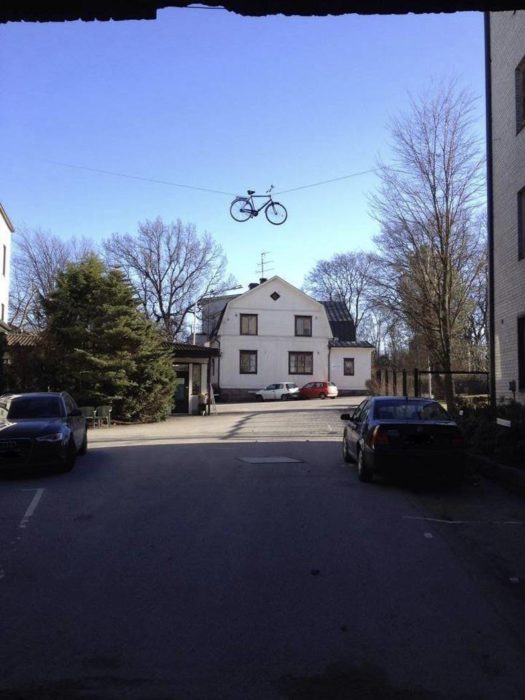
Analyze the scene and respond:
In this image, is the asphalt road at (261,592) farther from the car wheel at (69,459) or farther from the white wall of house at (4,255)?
the white wall of house at (4,255)

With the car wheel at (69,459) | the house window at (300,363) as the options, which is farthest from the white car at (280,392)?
the car wheel at (69,459)

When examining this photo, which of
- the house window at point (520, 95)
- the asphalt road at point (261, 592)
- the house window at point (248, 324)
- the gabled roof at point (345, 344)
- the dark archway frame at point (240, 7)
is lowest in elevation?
the asphalt road at point (261, 592)

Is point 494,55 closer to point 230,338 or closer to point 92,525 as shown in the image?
point 92,525

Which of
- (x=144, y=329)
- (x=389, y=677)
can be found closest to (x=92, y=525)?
(x=389, y=677)

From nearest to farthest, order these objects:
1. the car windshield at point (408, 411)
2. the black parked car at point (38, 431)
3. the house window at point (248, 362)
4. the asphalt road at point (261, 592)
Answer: the asphalt road at point (261, 592) → the car windshield at point (408, 411) → the black parked car at point (38, 431) → the house window at point (248, 362)

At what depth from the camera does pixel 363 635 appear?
448 centimetres

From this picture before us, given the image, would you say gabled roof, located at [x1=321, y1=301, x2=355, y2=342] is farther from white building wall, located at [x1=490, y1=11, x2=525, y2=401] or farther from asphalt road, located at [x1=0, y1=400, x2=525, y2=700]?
asphalt road, located at [x1=0, y1=400, x2=525, y2=700]

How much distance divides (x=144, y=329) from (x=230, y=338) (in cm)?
2248

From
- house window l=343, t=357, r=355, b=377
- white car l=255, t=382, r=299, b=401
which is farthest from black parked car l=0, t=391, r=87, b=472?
house window l=343, t=357, r=355, b=377

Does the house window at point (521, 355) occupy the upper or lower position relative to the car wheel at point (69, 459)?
upper

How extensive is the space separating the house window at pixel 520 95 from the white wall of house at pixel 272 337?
38.5 metres

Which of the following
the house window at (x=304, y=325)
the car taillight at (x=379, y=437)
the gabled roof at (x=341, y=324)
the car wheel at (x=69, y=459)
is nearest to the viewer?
the car taillight at (x=379, y=437)

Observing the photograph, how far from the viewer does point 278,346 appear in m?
54.1

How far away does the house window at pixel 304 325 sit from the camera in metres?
54.8
